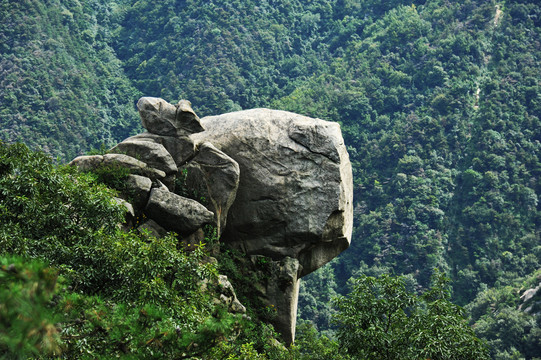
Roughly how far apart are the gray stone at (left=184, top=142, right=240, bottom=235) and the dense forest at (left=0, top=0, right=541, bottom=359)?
1348 inches

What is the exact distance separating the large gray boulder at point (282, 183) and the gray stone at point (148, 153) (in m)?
1.63

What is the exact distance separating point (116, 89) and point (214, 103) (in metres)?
11.8

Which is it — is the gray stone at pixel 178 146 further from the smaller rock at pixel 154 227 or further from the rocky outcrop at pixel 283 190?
the smaller rock at pixel 154 227

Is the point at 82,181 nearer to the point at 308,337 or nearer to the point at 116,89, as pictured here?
the point at 308,337

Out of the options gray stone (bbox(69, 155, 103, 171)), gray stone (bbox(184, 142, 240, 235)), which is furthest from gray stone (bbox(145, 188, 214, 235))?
gray stone (bbox(69, 155, 103, 171))

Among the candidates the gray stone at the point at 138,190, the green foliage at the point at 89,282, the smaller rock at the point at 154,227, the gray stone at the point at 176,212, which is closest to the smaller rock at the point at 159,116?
the gray stone at the point at 138,190

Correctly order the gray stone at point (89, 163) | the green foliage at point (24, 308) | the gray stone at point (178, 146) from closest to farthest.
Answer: the green foliage at point (24, 308) → the gray stone at point (89, 163) → the gray stone at point (178, 146)

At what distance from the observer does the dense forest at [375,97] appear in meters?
Answer: 59.9

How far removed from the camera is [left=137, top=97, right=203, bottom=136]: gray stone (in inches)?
738

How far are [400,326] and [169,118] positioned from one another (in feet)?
30.4

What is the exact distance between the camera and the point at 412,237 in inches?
2537

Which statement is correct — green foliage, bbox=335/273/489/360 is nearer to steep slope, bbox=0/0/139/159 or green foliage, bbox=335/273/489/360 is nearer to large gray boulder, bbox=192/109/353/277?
large gray boulder, bbox=192/109/353/277

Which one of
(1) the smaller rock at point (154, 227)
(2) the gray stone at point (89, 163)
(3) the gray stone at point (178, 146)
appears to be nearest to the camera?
(1) the smaller rock at point (154, 227)

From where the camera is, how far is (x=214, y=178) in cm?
1862
